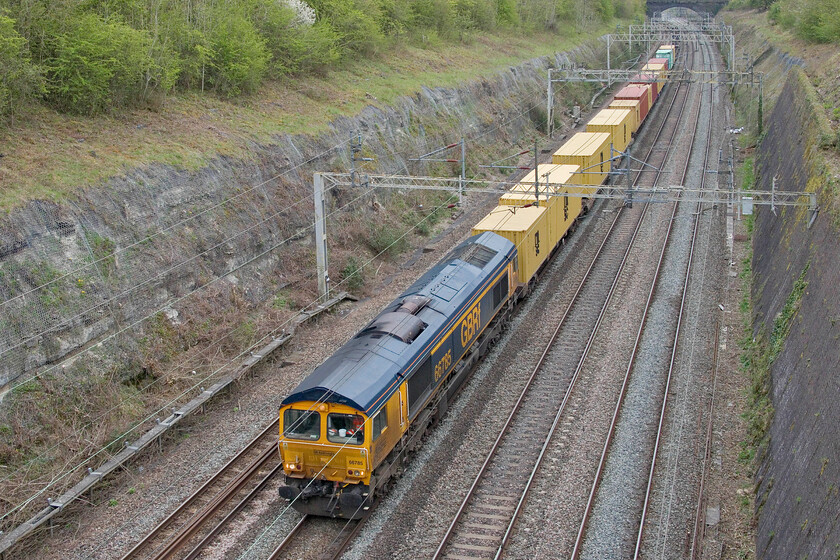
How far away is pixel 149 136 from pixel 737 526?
21264mm

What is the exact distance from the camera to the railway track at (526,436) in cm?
1509

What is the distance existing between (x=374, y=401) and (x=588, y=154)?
72.4ft

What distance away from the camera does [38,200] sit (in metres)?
20.1

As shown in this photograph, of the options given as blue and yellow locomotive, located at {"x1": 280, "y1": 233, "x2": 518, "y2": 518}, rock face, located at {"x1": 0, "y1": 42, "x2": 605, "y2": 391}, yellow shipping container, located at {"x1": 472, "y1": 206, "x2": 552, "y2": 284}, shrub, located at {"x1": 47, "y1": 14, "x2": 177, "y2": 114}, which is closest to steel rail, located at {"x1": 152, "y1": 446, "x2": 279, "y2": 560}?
blue and yellow locomotive, located at {"x1": 280, "y1": 233, "x2": 518, "y2": 518}

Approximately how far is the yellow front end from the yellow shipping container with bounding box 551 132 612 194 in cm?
1962

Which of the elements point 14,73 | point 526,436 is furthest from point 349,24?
point 526,436

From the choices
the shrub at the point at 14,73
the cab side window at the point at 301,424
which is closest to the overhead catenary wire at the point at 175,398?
the cab side window at the point at 301,424

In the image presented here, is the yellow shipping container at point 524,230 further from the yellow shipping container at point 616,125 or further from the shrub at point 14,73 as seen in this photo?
the shrub at point 14,73

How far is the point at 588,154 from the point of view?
33656 millimetres

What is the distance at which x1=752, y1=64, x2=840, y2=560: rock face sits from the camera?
41.3ft

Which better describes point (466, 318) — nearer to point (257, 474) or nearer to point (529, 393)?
point (529, 393)

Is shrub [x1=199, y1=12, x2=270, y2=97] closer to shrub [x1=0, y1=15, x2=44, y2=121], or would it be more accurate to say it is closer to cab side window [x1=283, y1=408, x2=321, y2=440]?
shrub [x1=0, y1=15, x2=44, y2=121]

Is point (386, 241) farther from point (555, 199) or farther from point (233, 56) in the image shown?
point (233, 56)

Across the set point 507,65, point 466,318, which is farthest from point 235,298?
point 507,65
